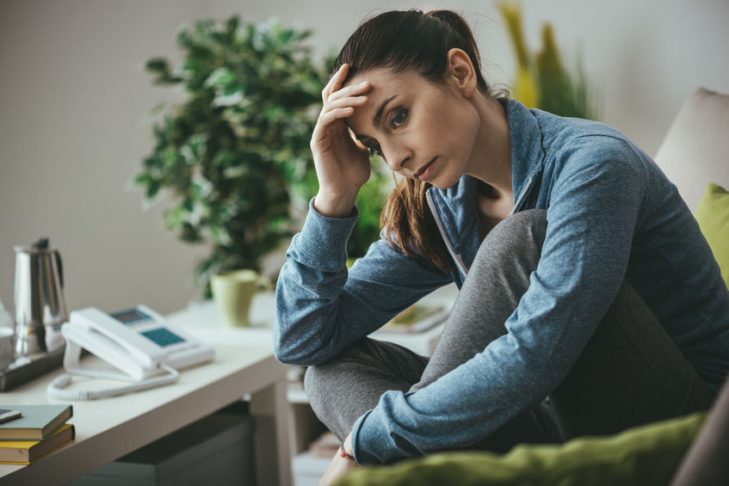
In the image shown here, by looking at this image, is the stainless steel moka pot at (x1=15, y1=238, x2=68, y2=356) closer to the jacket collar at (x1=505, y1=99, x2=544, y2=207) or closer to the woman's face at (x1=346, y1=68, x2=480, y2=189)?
the woman's face at (x1=346, y1=68, x2=480, y2=189)

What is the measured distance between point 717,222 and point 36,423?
1099 millimetres

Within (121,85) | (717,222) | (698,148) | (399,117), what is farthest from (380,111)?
(121,85)

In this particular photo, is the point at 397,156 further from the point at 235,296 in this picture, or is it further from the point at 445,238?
the point at 235,296

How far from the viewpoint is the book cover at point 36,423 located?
1192mm

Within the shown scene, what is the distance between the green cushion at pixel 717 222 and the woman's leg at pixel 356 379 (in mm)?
497

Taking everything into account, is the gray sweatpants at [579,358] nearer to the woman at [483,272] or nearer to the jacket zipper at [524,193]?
the woman at [483,272]

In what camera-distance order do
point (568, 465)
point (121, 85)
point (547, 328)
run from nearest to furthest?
1. point (568, 465)
2. point (547, 328)
3. point (121, 85)

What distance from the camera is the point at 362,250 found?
Answer: 224cm

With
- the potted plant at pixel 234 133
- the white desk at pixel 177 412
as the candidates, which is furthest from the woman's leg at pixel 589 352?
the potted plant at pixel 234 133

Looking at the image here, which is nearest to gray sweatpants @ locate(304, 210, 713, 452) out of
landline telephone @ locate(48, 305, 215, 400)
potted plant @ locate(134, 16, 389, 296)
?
landline telephone @ locate(48, 305, 215, 400)

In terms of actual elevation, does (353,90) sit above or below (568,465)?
above

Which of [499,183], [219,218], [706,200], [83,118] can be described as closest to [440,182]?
[499,183]

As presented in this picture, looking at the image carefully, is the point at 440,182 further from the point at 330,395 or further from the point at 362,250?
the point at 362,250

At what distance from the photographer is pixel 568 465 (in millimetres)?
466
